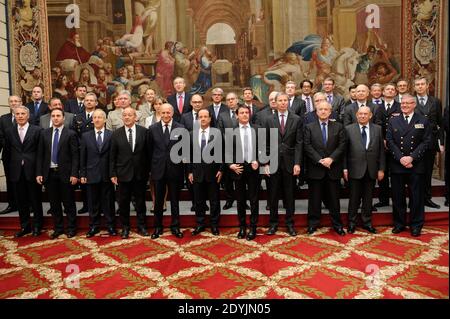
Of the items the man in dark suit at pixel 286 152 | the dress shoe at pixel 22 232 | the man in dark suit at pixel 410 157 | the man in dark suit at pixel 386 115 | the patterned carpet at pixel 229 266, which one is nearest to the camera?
the patterned carpet at pixel 229 266

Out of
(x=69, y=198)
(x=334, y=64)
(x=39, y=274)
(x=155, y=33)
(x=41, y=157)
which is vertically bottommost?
(x=39, y=274)

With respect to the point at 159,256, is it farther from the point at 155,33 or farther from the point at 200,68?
the point at 155,33

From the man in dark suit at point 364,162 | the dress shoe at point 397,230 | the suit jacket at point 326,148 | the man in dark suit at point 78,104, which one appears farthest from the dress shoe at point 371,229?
the man in dark suit at point 78,104

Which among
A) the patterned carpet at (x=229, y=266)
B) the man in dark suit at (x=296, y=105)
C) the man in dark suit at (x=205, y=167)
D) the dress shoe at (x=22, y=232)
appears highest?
the man in dark suit at (x=296, y=105)

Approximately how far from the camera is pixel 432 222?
5.53 metres

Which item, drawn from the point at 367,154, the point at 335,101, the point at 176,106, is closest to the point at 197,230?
the point at 176,106

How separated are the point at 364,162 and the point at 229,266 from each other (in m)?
2.32

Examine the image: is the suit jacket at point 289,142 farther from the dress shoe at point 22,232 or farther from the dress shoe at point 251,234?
the dress shoe at point 22,232

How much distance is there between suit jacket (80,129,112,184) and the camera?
17.3ft

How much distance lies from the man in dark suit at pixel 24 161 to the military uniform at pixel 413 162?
15.7 feet

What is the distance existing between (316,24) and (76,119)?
18.5ft

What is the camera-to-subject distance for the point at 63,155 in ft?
17.5

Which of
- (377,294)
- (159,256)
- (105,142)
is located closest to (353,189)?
(377,294)

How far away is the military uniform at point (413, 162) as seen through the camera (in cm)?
501
